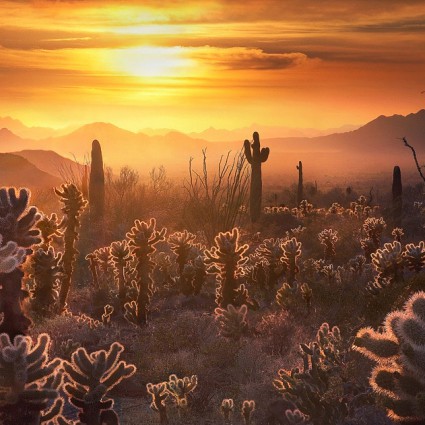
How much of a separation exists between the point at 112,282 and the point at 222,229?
704cm

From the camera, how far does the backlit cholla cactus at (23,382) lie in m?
4.61

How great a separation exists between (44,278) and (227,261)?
11.3ft

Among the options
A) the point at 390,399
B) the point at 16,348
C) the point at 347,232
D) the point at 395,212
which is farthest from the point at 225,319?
the point at 395,212

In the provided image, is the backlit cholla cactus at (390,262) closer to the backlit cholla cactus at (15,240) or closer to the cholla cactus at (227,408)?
the cholla cactus at (227,408)

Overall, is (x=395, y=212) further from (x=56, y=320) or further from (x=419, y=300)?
(x=419, y=300)

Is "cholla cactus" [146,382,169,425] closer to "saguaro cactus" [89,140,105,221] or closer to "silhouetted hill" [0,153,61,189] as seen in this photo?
"saguaro cactus" [89,140,105,221]

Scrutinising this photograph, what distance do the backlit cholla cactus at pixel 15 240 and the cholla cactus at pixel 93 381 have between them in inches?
75.0

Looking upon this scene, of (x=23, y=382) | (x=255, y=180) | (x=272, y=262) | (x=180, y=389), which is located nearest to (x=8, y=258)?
(x=23, y=382)

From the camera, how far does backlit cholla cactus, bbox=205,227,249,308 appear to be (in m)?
12.1

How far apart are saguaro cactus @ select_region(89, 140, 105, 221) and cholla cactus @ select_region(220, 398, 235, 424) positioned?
20.3 m

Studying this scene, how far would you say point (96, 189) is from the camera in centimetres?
2848

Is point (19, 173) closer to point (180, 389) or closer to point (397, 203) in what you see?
point (397, 203)

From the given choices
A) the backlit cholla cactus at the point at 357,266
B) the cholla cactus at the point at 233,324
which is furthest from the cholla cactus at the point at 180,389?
the backlit cholla cactus at the point at 357,266

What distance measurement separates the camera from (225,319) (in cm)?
1101
